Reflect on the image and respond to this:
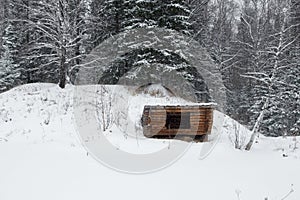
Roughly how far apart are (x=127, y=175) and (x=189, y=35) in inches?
443

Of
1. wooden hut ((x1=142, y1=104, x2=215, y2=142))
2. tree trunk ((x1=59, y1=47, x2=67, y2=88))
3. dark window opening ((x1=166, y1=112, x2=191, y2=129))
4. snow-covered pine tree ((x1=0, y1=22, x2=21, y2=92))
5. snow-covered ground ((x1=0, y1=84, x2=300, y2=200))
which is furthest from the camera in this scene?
snow-covered pine tree ((x1=0, y1=22, x2=21, y2=92))

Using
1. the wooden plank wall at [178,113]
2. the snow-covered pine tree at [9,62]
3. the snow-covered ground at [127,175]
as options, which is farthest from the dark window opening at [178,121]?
the snow-covered pine tree at [9,62]

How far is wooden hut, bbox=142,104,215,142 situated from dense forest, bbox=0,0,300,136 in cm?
139

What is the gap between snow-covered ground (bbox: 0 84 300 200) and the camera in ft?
13.4

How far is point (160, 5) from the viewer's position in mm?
Answer: 13758

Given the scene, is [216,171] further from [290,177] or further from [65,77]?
[65,77]

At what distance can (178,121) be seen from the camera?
871cm

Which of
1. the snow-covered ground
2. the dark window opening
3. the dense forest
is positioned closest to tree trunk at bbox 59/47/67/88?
the dense forest

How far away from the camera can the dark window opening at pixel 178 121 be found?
834 centimetres

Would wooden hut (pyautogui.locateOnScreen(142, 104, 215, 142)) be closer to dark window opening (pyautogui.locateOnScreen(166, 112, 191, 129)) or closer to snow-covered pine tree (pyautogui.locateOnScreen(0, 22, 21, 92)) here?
dark window opening (pyautogui.locateOnScreen(166, 112, 191, 129))

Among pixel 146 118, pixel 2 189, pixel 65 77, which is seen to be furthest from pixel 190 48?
pixel 2 189

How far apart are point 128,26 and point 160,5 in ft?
6.23

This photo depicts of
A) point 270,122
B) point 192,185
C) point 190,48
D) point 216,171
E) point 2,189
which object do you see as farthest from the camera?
point 270,122

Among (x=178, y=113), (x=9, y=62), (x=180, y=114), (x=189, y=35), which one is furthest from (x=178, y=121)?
(x=9, y=62)
